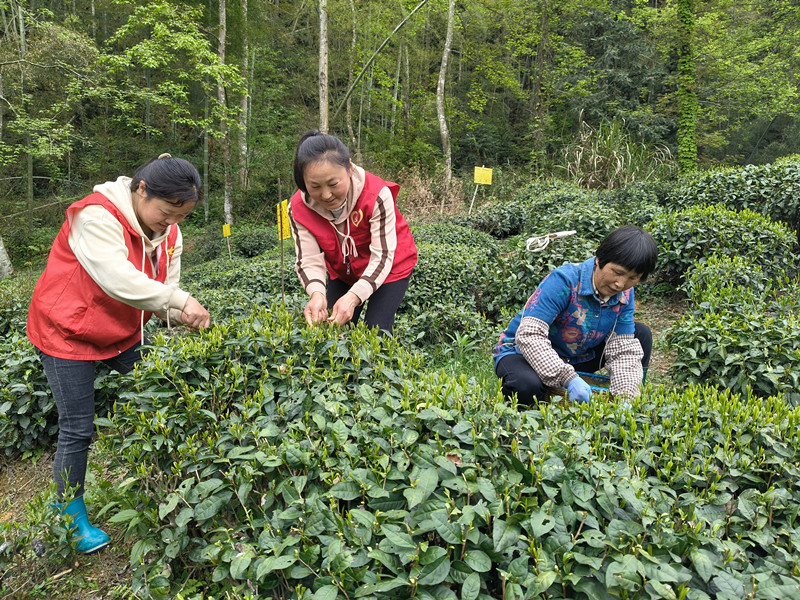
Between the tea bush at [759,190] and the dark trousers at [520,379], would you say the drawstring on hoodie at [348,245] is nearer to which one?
the dark trousers at [520,379]

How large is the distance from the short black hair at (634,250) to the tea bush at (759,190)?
174 inches

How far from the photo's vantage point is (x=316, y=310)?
2320mm

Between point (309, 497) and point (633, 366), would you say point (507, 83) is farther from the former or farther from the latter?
point (309, 497)

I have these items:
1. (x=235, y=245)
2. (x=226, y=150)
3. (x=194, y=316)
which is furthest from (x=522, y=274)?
(x=226, y=150)

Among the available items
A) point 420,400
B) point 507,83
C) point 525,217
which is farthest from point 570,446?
point 507,83

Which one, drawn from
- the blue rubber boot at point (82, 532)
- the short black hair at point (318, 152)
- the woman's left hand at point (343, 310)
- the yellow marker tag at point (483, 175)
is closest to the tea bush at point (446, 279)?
the woman's left hand at point (343, 310)

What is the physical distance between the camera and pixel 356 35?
2045cm

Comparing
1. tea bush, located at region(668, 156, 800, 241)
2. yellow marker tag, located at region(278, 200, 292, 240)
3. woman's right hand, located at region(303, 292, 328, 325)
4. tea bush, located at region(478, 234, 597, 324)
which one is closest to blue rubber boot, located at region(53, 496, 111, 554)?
woman's right hand, located at region(303, 292, 328, 325)

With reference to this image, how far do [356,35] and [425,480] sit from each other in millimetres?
22461

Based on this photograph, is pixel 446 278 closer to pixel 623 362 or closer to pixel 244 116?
pixel 623 362

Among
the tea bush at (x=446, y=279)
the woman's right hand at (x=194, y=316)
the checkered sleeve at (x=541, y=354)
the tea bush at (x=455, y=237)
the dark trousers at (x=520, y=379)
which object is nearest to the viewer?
the woman's right hand at (x=194, y=316)

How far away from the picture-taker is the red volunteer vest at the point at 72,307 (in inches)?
82.3

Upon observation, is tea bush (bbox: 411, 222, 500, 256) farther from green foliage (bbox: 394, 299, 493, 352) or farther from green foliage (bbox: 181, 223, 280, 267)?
green foliage (bbox: 181, 223, 280, 267)

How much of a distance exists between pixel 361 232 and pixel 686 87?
1174 centimetres
